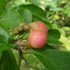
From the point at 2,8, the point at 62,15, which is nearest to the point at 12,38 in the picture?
the point at 2,8

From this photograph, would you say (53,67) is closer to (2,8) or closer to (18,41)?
(18,41)

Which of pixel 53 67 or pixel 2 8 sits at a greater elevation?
pixel 2 8

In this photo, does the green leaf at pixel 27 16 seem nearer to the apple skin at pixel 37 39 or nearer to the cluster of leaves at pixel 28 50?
the cluster of leaves at pixel 28 50

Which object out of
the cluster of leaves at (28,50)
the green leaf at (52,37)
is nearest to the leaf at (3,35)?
the cluster of leaves at (28,50)

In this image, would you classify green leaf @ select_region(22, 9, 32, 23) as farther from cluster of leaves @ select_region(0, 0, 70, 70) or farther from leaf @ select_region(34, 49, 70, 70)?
leaf @ select_region(34, 49, 70, 70)

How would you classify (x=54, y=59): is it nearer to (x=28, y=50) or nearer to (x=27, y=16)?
(x=28, y=50)

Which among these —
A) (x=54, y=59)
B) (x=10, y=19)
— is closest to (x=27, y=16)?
(x=10, y=19)

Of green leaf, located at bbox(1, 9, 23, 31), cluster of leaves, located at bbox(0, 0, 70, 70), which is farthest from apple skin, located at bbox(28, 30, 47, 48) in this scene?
green leaf, located at bbox(1, 9, 23, 31)
